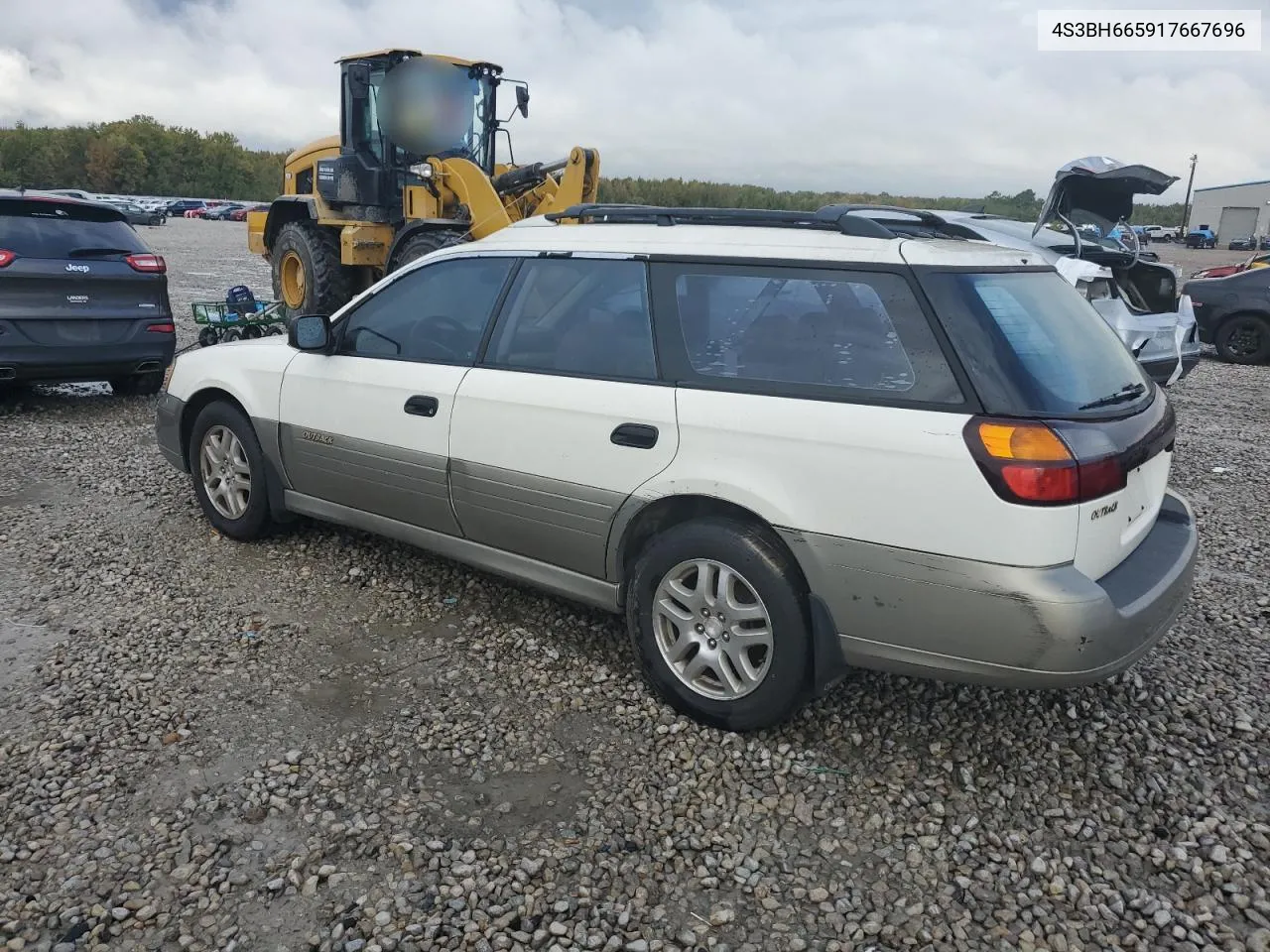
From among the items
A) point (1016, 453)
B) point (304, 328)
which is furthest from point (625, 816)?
point (304, 328)

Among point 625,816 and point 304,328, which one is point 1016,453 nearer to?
point 625,816

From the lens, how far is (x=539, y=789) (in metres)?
3.10

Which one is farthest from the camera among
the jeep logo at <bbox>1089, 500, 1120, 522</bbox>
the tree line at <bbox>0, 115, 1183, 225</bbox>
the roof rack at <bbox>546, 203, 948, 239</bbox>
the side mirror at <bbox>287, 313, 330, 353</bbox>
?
the tree line at <bbox>0, 115, 1183, 225</bbox>

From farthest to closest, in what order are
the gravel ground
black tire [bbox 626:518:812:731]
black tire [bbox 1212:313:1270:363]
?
black tire [bbox 1212:313:1270:363] < black tire [bbox 626:518:812:731] < the gravel ground

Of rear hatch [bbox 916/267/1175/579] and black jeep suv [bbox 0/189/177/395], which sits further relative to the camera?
black jeep suv [bbox 0/189/177/395]

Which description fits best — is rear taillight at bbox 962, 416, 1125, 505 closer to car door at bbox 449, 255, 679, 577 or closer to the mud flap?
the mud flap

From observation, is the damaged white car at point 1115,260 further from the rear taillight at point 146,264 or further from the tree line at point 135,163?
the tree line at point 135,163

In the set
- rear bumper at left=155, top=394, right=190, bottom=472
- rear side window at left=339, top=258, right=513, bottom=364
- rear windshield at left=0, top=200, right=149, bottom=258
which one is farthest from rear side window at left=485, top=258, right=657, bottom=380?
rear windshield at left=0, top=200, right=149, bottom=258

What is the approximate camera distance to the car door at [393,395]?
412 centimetres

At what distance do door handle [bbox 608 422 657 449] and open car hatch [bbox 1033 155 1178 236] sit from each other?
7239 millimetres

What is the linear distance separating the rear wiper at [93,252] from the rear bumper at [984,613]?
7.04 m

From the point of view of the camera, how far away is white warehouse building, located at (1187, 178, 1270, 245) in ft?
223

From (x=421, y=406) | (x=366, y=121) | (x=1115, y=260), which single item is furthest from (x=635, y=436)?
(x=366, y=121)

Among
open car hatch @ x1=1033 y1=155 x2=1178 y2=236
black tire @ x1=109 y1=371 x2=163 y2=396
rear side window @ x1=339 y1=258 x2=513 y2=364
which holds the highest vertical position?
open car hatch @ x1=1033 y1=155 x2=1178 y2=236
